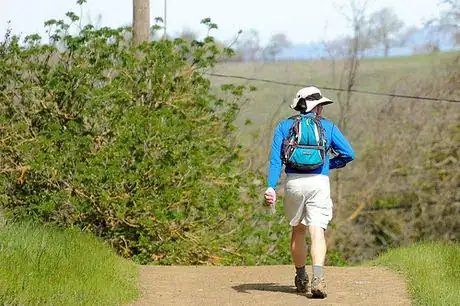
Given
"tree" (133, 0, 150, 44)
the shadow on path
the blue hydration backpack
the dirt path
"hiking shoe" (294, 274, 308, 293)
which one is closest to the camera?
the blue hydration backpack

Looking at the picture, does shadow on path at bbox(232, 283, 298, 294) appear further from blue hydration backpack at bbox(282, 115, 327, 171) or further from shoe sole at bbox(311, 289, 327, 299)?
blue hydration backpack at bbox(282, 115, 327, 171)

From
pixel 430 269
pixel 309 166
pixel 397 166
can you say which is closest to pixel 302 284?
pixel 309 166

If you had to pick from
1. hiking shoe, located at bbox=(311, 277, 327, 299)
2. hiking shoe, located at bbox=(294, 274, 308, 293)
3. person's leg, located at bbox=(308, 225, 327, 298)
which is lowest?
hiking shoe, located at bbox=(294, 274, 308, 293)

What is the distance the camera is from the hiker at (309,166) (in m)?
8.51

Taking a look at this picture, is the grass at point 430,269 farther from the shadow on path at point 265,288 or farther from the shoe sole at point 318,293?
the shadow on path at point 265,288

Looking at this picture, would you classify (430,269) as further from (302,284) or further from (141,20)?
(141,20)

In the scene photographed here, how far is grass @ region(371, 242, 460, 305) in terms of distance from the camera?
870cm

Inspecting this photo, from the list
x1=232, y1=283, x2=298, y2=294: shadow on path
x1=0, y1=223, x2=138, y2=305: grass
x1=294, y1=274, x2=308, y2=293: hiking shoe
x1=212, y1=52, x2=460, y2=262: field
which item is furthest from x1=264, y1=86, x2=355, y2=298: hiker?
x1=212, y1=52, x2=460, y2=262: field

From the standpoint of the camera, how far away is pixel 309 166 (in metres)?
8.48

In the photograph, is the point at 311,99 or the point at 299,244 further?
the point at 299,244

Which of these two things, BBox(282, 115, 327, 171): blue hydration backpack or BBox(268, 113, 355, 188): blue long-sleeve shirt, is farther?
BBox(268, 113, 355, 188): blue long-sleeve shirt

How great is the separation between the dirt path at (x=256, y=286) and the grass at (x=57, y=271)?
285 mm

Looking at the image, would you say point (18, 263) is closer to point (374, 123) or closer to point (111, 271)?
point (111, 271)

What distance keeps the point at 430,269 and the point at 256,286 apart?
5.98 feet
